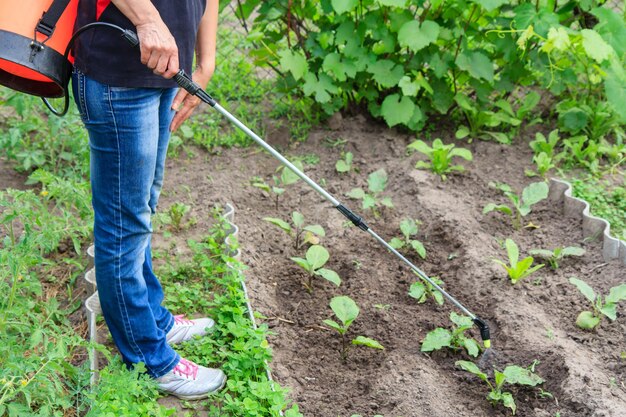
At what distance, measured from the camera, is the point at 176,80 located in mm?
2428

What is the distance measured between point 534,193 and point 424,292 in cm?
100

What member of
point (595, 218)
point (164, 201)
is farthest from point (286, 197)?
point (595, 218)

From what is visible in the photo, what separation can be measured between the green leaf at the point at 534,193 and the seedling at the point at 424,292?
2.67 feet

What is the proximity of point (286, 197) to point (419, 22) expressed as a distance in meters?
1.34

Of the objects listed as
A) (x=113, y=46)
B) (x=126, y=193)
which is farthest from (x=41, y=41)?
(x=126, y=193)

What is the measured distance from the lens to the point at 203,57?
281 centimetres

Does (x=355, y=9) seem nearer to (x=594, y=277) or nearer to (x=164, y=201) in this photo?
(x=164, y=201)

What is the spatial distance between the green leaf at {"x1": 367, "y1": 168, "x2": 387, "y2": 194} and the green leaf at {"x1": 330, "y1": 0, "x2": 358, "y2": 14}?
36.1 inches

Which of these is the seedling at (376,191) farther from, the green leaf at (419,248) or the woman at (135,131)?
the woman at (135,131)

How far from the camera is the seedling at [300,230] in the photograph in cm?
387

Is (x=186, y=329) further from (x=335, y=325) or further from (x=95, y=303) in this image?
(x=335, y=325)

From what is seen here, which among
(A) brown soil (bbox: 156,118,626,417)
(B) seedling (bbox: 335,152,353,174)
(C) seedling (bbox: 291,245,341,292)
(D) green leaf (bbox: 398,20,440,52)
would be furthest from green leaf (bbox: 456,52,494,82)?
(C) seedling (bbox: 291,245,341,292)

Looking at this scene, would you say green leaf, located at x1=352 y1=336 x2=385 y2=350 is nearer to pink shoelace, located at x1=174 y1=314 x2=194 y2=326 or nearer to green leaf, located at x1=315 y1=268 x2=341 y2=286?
green leaf, located at x1=315 y1=268 x2=341 y2=286

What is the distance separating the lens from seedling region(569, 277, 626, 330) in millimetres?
3273
